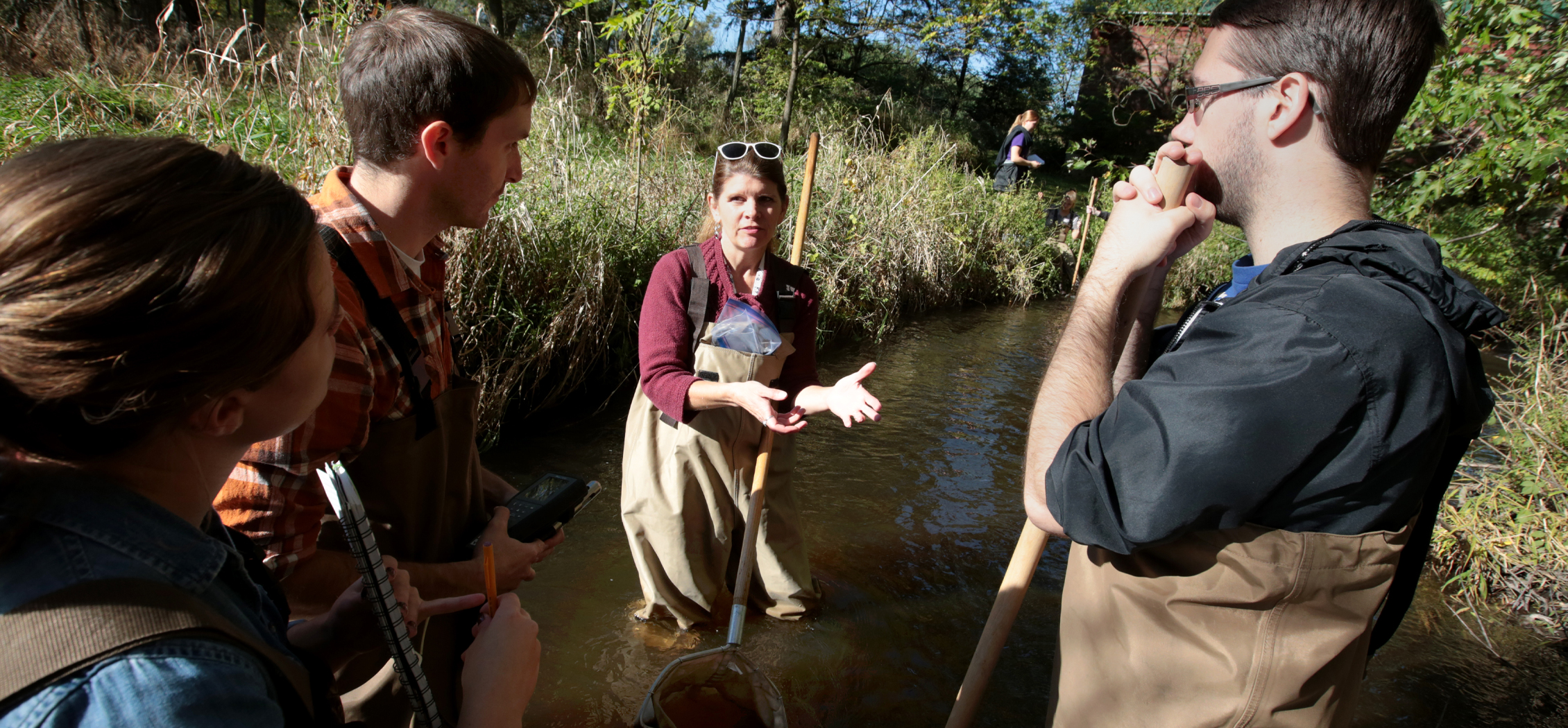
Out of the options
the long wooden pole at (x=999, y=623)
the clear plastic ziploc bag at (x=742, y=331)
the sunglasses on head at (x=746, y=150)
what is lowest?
A: the long wooden pole at (x=999, y=623)

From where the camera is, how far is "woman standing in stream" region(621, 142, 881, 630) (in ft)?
8.95

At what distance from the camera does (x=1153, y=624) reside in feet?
4.50

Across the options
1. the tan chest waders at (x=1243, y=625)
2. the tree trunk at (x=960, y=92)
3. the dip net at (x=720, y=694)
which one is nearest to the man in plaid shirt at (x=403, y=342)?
the dip net at (x=720, y=694)

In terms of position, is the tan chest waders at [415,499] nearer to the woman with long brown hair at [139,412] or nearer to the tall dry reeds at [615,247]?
the woman with long brown hair at [139,412]

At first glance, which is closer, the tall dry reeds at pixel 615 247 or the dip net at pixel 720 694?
the dip net at pixel 720 694

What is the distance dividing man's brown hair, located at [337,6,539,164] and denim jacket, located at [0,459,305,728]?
0.93 m

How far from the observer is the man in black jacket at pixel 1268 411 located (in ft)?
3.65

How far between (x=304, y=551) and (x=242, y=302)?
0.70 metres

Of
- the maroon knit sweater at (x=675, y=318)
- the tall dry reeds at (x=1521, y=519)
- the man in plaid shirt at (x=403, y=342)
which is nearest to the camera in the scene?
the man in plaid shirt at (x=403, y=342)

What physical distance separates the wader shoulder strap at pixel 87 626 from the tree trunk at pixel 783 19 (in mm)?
13222

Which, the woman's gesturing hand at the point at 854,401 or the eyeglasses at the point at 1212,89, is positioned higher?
the eyeglasses at the point at 1212,89

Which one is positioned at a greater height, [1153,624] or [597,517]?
[1153,624]

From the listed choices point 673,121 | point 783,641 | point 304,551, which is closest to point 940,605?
point 783,641

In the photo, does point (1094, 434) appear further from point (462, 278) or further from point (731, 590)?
point (462, 278)
